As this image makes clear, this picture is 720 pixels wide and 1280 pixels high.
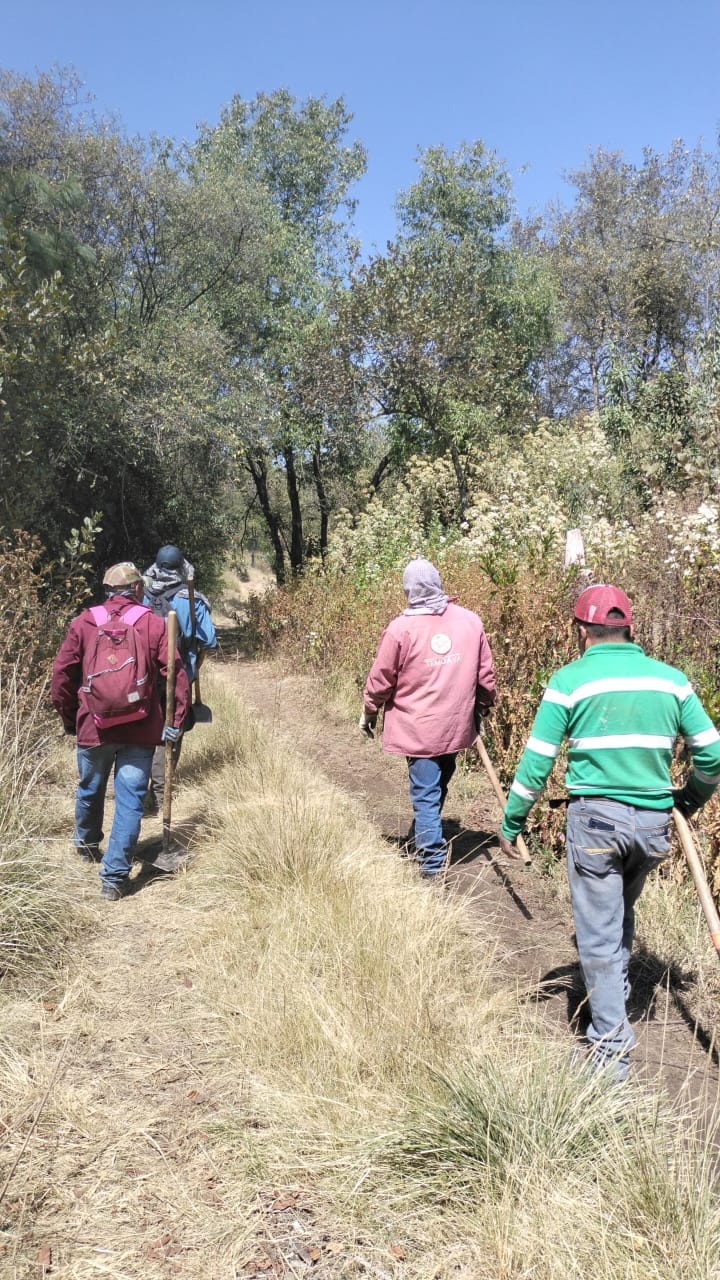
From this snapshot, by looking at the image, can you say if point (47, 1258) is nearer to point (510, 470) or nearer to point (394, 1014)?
point (394, 1014)

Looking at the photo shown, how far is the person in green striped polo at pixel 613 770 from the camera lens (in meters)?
2.97

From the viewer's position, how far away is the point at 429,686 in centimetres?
480

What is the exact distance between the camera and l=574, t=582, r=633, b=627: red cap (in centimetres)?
306

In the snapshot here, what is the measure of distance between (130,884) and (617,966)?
2976mm

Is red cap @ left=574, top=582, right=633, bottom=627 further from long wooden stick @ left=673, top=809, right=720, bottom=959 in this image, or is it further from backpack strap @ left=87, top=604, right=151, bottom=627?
backpack strap @ left=87, top=604, right=151, bottom=627

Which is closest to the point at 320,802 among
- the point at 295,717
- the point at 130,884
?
the point at 130,884

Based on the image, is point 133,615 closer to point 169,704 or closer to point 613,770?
point 169,704

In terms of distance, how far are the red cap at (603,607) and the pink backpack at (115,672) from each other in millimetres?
2540

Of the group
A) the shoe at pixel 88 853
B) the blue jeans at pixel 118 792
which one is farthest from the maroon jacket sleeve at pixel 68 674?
the shoe at pixel 88 853

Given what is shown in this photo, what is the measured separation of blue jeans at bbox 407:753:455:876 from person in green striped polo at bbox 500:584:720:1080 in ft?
5.79

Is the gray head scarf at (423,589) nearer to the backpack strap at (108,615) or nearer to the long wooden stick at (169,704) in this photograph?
the long wooden stick at (169,704)

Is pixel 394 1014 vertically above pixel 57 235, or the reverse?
pixel 57 235

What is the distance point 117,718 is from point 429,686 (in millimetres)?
1679

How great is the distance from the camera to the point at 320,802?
5309 millimetres
